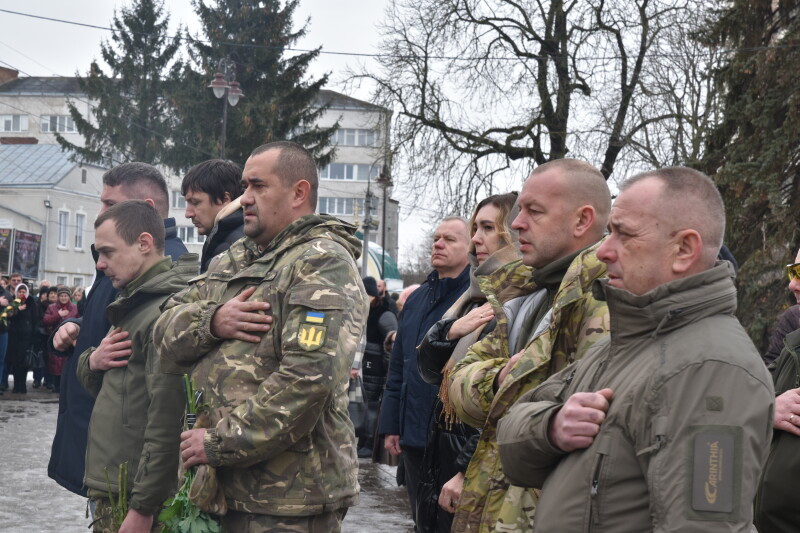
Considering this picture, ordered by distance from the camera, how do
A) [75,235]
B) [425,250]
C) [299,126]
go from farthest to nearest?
1. [425,250]
2. [75,235]
3. [299,126]

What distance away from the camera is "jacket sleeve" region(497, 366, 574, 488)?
2793 mm

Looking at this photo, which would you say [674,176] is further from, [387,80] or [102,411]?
[387,80]

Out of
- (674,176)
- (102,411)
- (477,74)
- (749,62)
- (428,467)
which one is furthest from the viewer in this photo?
(477,74)

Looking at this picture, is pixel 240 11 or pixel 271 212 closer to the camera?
pixel 271 212

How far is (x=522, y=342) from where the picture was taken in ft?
12.6

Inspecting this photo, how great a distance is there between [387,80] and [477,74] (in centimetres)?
228

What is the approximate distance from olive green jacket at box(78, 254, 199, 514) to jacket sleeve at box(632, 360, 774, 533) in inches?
97.2

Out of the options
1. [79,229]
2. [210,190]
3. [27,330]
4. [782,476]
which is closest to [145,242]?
[210,190]

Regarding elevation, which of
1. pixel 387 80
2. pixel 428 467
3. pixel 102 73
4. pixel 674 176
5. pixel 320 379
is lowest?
pixel 428 467

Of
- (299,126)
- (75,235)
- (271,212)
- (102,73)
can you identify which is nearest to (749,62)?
(271,212)

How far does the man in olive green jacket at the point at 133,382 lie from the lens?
437 centimetres

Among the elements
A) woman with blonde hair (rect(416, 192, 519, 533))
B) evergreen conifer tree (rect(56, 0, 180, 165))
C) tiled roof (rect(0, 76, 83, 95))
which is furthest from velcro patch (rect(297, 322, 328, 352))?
tiled roof (rect(0, 76, 83, 95))

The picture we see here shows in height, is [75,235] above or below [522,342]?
above

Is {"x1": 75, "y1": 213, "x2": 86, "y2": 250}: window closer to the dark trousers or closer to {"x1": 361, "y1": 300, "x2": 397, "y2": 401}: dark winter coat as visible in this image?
{"x1": 361, "y1": 300, "x2": 397, "y2": 401}: dark winter coat
